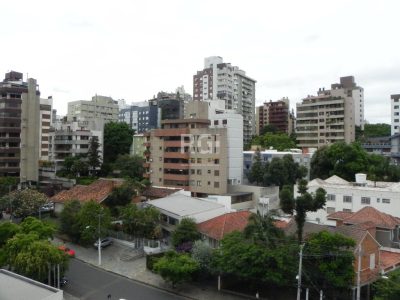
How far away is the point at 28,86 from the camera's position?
68250mm

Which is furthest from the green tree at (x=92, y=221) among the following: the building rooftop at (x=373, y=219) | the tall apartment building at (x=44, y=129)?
the tall apartment building at (x=44, y=129)

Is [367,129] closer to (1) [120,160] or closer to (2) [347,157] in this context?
(2) [347,157]

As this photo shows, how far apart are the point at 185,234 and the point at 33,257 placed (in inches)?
464

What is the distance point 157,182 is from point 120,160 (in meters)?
9.82

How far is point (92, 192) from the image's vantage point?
156ft

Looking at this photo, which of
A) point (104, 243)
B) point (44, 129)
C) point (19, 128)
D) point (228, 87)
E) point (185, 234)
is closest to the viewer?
point (185, 234)

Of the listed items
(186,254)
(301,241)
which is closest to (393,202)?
(301,241)

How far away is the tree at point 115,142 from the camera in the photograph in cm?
8350

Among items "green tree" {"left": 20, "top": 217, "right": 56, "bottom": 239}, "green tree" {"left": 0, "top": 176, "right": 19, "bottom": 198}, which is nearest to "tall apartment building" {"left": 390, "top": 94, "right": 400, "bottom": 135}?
"green tree" {"left": 0, "top": 176, "right": 19, "bottom": 198}

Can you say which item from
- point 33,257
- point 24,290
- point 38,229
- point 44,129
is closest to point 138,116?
point 44,129

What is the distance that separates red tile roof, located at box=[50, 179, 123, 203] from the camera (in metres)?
45.8

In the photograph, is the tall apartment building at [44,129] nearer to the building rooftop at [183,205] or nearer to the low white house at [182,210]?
the building rooftop at [183,205]

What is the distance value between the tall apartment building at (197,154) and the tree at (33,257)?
100ft

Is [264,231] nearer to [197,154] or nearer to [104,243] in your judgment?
[104,243]
